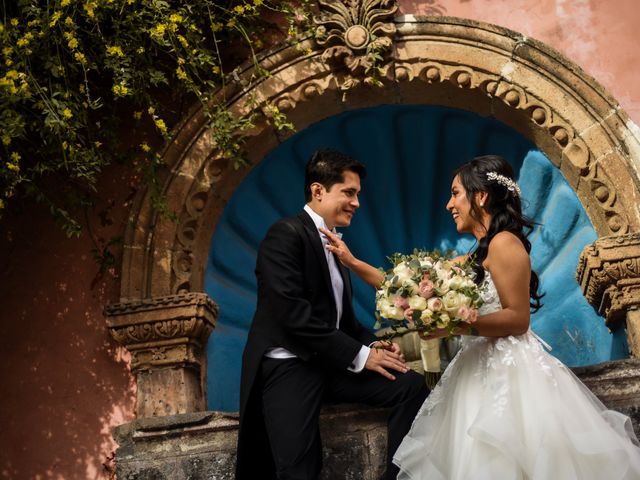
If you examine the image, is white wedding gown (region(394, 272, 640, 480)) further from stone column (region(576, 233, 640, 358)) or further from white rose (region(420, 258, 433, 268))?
stone column (region(576, 233, 640, 358))

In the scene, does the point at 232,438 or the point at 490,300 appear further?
the point at 232,438

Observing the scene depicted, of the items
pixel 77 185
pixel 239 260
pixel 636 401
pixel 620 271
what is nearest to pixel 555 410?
pixel 636 401

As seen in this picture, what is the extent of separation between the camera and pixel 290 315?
320cm

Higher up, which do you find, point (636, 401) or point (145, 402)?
point (145, 402)

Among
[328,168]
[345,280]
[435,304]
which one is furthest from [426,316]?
[328,168]

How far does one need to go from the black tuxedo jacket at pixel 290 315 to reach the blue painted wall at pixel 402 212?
1.76 meters

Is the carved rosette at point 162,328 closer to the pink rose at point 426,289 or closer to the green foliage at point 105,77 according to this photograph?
the green foliage at point 105,77

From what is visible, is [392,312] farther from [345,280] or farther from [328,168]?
[328,168]

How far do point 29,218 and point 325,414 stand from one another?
251 centimetres

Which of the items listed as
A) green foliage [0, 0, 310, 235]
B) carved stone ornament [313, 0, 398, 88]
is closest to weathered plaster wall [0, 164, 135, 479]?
green foliage [0, 0, 310, 235]

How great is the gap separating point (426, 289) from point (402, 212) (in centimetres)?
268

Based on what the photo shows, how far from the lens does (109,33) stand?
490 cm

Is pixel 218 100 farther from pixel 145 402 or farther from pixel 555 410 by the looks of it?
pixel 555 410

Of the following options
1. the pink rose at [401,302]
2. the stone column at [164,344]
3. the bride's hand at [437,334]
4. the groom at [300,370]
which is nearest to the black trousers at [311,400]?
the groom at [300,370]
